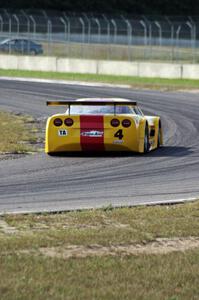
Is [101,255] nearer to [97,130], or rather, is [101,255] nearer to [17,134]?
[97,130]

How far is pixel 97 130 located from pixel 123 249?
8.40 m

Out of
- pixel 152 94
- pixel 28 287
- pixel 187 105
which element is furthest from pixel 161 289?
pixel 152 94

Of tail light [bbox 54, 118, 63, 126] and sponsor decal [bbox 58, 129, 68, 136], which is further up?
tail light [bbox 54, 118, 63, 126]

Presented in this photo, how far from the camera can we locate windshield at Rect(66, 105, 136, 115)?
17797 millimetres

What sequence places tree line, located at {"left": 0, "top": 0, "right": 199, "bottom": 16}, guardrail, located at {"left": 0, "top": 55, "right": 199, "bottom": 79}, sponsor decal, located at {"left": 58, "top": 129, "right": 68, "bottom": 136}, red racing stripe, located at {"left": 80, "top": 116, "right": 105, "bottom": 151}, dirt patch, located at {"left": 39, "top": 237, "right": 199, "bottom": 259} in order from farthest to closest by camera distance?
tree line, located at {"left": 0, "top": 0, "right": 199, "bottom": 16} → guardrail, located at {"left": 0, "top": 55, "right": 199, "bottom": 79} → sponsor decal, located at {"left": 58, "top": 129, "right": 68, "bottom": 136} → red racing stripe, located at {"left": 80, "top": 116, "right": 105, "bottom": 151} → dirt patch, located at {"left": 39, "top": 237, "right": 199, "bottom": 259}

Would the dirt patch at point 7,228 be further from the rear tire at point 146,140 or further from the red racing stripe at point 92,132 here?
the rear tire at point 146,140

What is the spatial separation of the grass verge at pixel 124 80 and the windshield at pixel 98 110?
22.3m

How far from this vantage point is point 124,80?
45219 millimetres

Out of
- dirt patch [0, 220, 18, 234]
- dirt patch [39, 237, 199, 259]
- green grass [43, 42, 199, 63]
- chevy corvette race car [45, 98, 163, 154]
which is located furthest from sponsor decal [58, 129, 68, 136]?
green grass [43, 42, 199, 63]

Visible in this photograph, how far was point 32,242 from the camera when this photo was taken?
930cm

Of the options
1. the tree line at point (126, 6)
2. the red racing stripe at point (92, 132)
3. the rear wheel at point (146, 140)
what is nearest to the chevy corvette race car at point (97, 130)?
the red racing stripe at point (92, 132)

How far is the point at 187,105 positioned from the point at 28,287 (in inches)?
974

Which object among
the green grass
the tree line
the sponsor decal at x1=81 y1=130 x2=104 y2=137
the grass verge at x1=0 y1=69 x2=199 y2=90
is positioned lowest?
the grass verge at x1=0 y1=69 x2=199 y2=90

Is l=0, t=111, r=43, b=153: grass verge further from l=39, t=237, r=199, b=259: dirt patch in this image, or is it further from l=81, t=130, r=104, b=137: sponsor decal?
l=39, t=237, r=199, b=259: dirt patch
